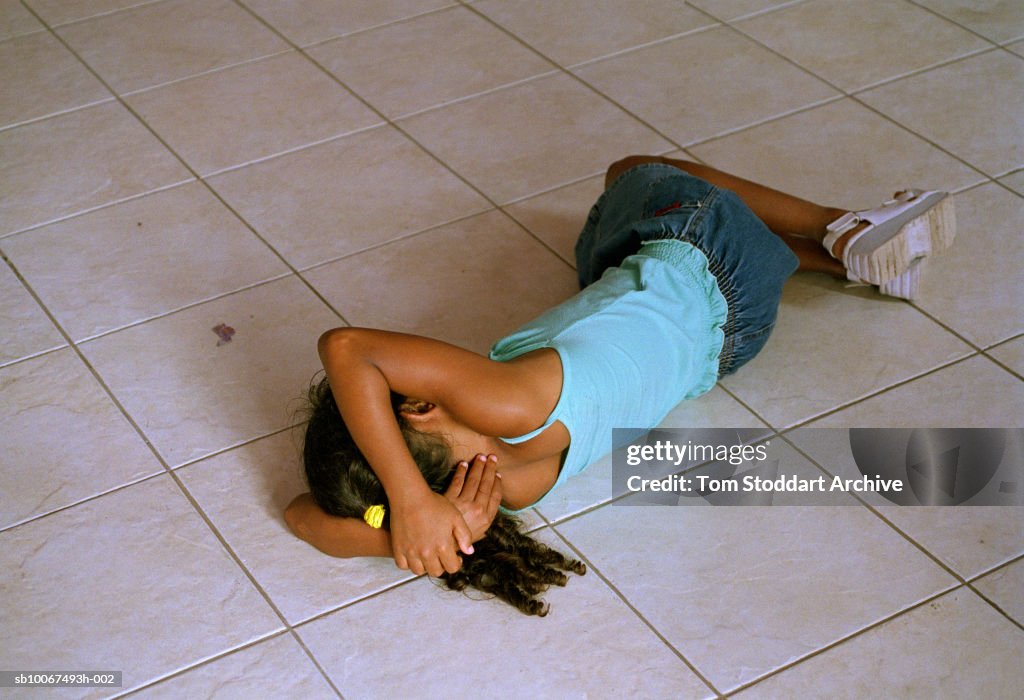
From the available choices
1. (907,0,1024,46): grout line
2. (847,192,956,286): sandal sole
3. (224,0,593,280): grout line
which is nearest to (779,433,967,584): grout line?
(847,192,956,286): sandal sole

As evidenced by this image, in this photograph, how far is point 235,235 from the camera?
2072mm

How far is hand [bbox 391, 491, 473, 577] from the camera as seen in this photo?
1.38 meters

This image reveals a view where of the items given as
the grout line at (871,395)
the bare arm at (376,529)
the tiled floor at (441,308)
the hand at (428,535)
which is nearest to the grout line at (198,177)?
the tiled floor at (441,308)

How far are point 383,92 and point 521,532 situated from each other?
3.94 feet

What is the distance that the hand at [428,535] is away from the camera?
1382 mm

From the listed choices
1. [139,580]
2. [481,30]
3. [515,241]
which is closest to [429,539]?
[139,580]

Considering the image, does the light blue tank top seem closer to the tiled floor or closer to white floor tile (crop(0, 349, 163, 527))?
the tiled floor

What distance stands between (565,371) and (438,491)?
22 cm

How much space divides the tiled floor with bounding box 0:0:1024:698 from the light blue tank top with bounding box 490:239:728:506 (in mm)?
87

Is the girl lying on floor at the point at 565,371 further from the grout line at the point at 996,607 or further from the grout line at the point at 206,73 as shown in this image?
the grout line at the point at 206,73

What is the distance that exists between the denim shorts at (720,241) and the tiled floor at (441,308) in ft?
0.31

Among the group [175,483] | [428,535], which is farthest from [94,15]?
[428,535]

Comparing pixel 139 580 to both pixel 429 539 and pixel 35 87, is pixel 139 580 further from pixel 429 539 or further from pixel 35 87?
pixel 35 87

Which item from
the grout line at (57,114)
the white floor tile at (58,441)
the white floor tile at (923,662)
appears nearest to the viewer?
the white floor tile at (923,662)
